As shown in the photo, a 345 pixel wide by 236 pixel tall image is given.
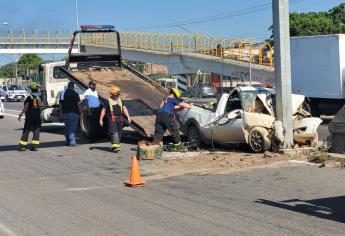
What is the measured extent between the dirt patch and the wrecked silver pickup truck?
16.4 inches

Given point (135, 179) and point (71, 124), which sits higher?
point (71, 124)

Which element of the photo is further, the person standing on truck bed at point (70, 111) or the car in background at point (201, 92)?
the car in background at point (201, 92)

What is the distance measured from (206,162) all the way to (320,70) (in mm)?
10001

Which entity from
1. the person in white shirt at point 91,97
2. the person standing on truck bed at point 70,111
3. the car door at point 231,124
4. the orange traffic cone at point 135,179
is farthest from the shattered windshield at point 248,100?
the person standing on truck bed at point 70,111

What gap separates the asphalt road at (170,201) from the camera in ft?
23.0

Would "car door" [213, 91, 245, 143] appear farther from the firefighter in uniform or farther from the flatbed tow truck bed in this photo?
the firefighter in uniform

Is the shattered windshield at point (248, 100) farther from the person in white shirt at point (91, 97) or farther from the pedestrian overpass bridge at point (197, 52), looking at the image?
the pedestrian overpass bridge at point (197, 52)

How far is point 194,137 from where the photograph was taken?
14.9 m

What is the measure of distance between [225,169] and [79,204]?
12.7 feet

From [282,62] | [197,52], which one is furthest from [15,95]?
[282,62]

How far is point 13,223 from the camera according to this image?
7.46m

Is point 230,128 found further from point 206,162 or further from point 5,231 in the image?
point 5,231

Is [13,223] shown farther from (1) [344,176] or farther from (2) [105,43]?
(2) [105,43]

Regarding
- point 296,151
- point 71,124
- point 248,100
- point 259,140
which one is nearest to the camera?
point 296,151
